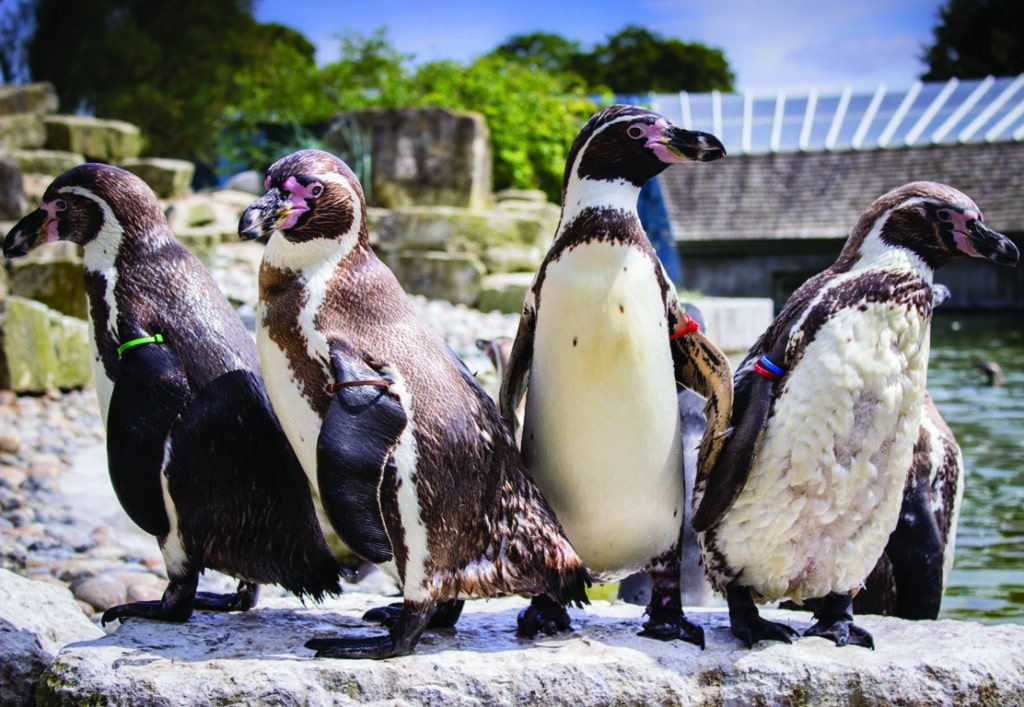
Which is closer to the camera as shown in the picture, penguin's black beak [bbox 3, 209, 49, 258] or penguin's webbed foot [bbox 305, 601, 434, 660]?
penguin's webbed foot [bbox 305, 601, 434, 660]

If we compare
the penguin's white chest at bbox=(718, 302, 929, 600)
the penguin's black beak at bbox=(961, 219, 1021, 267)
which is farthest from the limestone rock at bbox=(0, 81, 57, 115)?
the penguin's black beak at bbox=(961, 219, 1021, 267)

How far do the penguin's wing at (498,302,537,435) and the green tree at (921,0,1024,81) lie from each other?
31.3 metres

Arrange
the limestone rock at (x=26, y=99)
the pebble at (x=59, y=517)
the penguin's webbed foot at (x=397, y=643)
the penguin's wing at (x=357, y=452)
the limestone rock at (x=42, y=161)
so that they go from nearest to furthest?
the penguin's wing at (x=357, y=452) → the penguin's webbed foot at (x=397, y=643) → the pebble at (x=59, y=517) → the limestone rock at (x=42, y=161) → the limestone rock at (x=26, y=99)

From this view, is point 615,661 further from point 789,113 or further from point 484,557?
point 789,113

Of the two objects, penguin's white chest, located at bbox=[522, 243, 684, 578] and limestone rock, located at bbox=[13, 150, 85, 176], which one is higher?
limestone rock, located at bbox=[13, 150, 85, 176]

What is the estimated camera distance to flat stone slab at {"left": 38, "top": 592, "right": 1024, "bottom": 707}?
2305mm

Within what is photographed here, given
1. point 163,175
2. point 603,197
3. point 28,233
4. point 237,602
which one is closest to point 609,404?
point 603,197

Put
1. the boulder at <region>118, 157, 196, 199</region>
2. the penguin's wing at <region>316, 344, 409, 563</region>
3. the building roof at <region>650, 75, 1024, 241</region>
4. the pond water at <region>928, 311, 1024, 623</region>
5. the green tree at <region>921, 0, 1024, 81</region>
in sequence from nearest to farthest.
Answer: the penguin's wing at <region>316, 344, 409, 563</region>, the pond water at <region>928, 311, 1024, 623</region>, the boulder at <region>118, 157, 196, 199</region>, the building roof at <region>650, 75, 1024, 241</region>, the green tree at <region>921, 0, 1024, 81</region>

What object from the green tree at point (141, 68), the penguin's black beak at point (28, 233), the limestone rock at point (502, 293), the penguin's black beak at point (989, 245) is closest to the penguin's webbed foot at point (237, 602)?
the penguin's black beak at point (28, 233)

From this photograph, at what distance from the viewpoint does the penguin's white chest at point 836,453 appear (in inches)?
97.8

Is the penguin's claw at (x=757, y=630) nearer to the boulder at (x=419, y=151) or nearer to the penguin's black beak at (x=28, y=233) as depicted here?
the penguin's black beak at (x=28, y=233)

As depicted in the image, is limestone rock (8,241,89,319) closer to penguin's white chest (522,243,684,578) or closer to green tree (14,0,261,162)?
penguin's white chest (522,243,684,578)

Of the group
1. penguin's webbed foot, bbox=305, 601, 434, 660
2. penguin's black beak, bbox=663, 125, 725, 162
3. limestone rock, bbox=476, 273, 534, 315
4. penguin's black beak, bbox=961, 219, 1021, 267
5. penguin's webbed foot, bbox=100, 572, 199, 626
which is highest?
penguin's black beak, bbox=663, 125, 725, 162

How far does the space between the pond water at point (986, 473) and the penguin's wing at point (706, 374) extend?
2612mm
